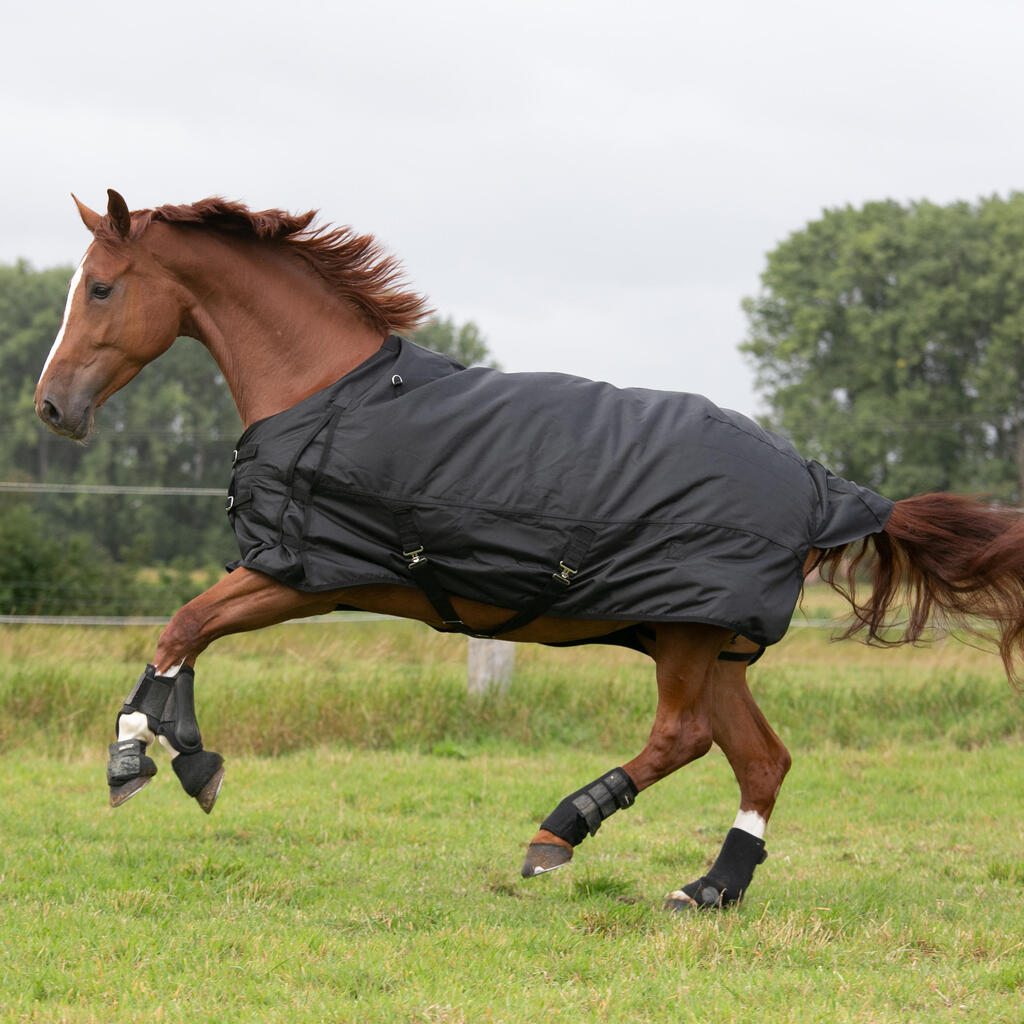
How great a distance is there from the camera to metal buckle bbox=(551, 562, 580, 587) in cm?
413

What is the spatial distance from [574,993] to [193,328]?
9.00 ft

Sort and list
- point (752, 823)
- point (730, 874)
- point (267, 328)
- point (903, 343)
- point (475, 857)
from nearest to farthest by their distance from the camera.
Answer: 1. point (267, 328)
2. point (730, 874)
3. point (752, 823)
4. point (475, 857)
5. point (903, 343)

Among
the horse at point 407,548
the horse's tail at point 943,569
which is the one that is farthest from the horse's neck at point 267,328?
the horse's tail at point 943,569

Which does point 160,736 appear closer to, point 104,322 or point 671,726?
point 104,322

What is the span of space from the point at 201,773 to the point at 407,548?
3.36 ft

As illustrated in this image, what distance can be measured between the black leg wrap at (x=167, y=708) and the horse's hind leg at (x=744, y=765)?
1990 mm

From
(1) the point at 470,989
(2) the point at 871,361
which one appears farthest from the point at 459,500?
(2) the point at 871,361

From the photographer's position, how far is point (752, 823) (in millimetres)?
4656

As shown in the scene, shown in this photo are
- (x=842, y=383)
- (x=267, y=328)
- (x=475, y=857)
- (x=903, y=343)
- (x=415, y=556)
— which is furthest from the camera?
(x=842, y=383)

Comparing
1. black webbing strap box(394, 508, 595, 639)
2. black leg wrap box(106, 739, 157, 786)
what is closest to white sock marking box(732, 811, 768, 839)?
black webbing strap box(394, 508, 595, 639)

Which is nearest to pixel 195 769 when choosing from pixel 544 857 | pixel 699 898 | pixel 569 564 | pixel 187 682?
pixel 187 682

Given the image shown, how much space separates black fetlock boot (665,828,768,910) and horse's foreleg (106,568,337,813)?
175 centimetres

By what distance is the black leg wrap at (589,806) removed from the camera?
4.14 m

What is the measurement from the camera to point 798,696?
9.05 meters
